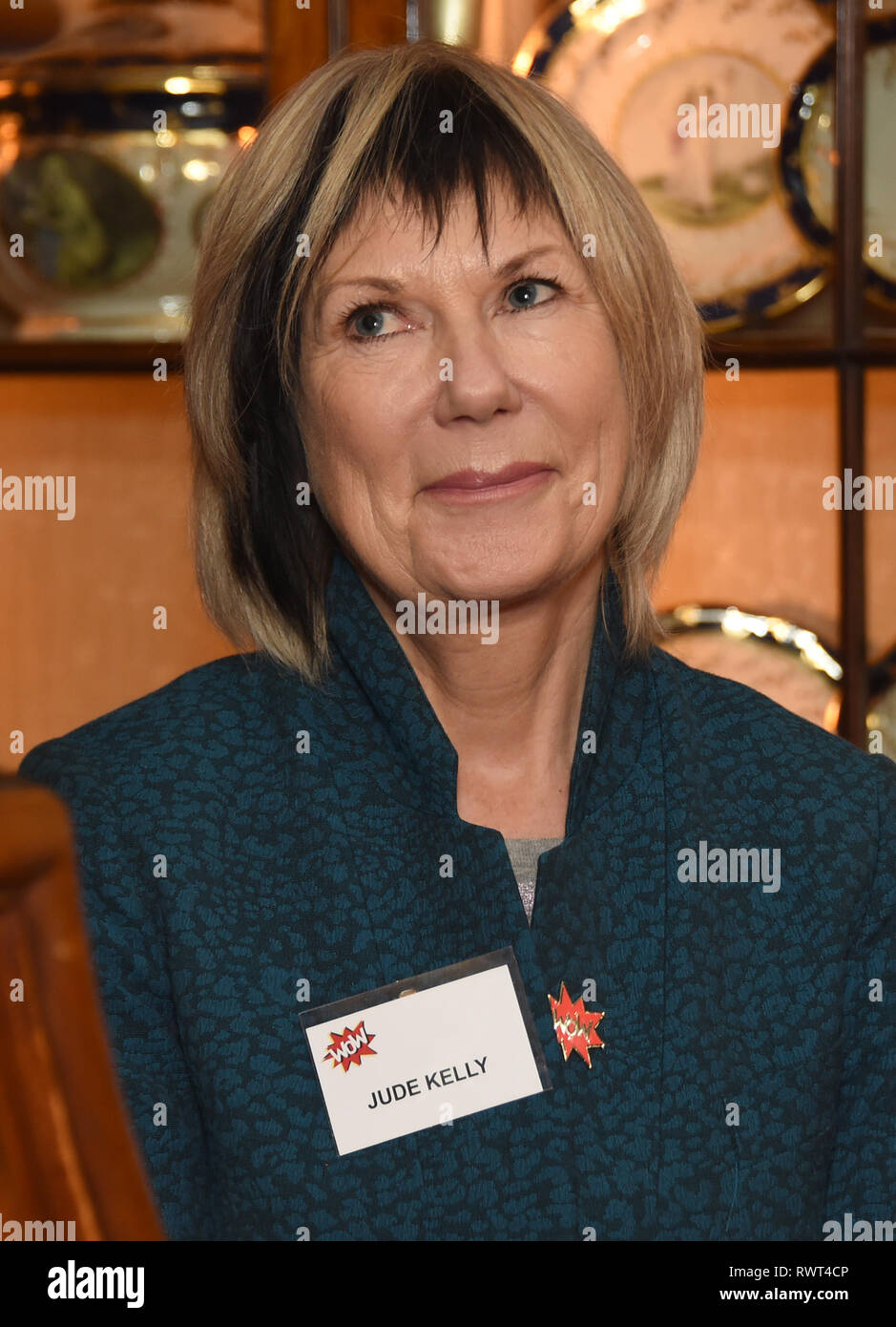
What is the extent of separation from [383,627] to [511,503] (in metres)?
0.17

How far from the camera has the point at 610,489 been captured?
1270 mm

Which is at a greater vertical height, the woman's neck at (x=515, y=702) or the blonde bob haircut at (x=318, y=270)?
the blonde bob haircut at (x=318, y=270)

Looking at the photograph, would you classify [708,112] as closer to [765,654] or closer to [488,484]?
[765,654]

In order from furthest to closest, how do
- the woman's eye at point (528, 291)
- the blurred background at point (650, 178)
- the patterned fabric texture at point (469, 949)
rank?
the blurred background at point (650, 178) < the woman's eye at point (528, 291) < the patterned fabric texture at point (469, 949)

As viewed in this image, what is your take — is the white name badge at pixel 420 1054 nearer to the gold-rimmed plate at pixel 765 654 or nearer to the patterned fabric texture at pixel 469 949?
the patterned fabric texture at pixel 469 949

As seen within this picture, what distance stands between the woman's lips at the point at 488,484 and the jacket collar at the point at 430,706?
0.15 m

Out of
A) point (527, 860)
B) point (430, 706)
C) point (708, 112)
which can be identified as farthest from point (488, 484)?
point (708, 112)

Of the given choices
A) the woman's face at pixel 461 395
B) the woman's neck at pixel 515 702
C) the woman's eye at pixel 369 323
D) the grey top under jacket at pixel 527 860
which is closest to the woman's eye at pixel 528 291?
the woman's face at pixel 461 395

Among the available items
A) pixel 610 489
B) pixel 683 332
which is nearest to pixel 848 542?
pixel 683 332

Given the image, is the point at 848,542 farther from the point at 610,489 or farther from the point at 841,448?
the point at 610,489

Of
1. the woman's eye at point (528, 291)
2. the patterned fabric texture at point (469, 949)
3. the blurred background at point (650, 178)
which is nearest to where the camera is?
the patterned fabric texture at point (469, 949)

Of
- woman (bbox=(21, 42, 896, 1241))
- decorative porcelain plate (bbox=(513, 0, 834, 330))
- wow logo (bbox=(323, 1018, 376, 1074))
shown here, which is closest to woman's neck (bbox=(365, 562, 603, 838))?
woman (bbox=(21, 42, 896, 1241))

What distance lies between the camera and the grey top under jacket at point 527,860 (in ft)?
3.99

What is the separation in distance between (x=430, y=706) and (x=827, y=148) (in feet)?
4.28
